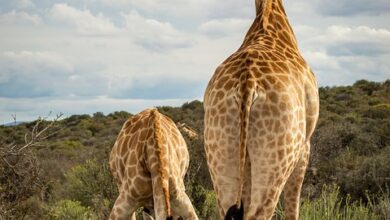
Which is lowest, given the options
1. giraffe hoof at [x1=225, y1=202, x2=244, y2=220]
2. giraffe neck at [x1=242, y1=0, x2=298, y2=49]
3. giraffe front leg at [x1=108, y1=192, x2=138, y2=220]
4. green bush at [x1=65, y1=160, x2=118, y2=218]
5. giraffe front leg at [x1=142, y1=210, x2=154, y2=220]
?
green bush at [x1=65, y1=160, x2=118, y2=218]

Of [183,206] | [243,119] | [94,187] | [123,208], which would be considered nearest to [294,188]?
[243,119]

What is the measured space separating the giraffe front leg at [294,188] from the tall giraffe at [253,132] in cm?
40

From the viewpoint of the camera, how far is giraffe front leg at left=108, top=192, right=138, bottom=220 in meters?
6.57

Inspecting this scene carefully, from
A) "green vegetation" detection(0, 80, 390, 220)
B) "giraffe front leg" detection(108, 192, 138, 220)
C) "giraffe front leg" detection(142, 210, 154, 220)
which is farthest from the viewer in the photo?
"green vegetation" detection(0, 80, 390, 220)

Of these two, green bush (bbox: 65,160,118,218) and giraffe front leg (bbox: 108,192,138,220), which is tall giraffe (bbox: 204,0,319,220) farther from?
green bush (bbox: 65,160,118,218)

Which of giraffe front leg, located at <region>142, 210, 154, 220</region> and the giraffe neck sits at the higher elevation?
the giraffe neck

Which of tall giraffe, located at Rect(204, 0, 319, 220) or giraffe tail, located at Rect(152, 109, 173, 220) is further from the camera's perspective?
giraffe tail, located at Rect(152, 109, 173, 220)

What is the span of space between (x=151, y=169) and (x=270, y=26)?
1867mm

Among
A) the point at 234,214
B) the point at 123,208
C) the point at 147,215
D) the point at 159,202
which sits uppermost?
the point at 234,214

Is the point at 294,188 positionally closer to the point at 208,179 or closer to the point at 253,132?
the point at 253,132

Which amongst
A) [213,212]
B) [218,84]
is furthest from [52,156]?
[218,84]

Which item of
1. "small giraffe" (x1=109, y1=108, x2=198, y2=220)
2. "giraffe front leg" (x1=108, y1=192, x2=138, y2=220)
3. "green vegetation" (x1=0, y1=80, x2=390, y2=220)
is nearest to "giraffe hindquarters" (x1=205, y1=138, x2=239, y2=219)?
"small giraffe" (x1=109, y1=108, x2=198, y2=220)

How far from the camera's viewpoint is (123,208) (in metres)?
→ 6.58

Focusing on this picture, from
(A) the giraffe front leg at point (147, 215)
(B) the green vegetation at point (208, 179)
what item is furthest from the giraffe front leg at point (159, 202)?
(B) the green vegetation at point (208, 179)
